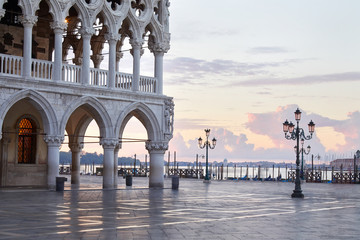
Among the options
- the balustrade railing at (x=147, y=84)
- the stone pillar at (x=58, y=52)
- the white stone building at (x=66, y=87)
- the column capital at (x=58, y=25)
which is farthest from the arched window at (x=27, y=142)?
the balustrade railing at (x=147, y=84)

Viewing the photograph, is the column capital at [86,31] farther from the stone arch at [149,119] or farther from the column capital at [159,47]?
the stone arch at [149,119]

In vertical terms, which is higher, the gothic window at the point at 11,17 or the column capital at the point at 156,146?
the gothic window at the point at 11,17

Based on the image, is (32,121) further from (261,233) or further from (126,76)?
(261,233)

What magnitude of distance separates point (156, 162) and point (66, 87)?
6.94 m

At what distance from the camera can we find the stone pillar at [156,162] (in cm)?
3319

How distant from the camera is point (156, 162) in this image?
33.2 metres

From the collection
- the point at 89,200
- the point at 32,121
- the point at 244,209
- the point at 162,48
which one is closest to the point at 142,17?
the point at 162,48

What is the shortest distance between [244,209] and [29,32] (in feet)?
46.0

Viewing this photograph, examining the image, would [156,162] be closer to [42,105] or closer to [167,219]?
[42,105]

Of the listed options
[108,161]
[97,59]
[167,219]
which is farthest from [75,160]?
[167,219]

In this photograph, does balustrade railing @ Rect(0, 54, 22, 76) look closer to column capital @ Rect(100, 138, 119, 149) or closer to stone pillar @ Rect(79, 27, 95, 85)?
stone pillar @ Rect(79, 27, 95, 85)

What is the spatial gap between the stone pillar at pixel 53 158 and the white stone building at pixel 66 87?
0.05 meters

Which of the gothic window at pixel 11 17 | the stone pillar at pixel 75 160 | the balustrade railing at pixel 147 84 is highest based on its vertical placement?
the gothic window at pixel 11 17

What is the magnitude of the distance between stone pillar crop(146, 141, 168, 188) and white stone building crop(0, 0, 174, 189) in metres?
0.05
